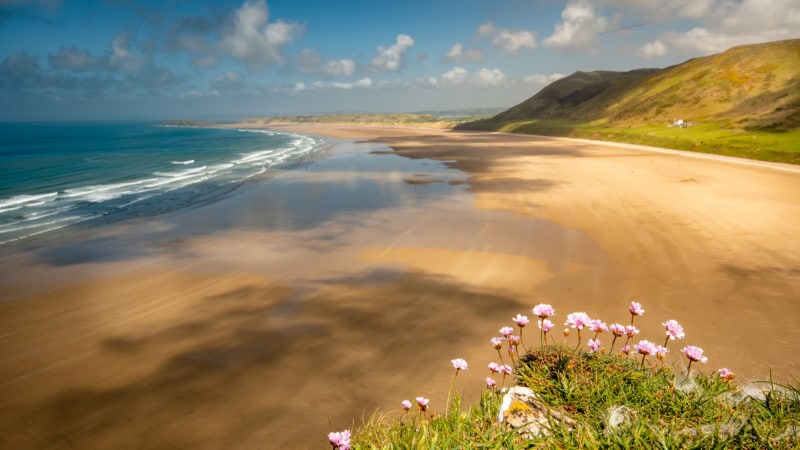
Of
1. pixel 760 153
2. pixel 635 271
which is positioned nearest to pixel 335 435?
pixel 635 271

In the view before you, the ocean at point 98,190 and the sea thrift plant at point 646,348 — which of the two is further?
the ocean at point 98,190

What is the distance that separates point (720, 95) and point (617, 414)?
102 metres

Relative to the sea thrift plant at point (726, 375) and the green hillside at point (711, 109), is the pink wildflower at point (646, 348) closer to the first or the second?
the sea thrift plant at point (726, 375)

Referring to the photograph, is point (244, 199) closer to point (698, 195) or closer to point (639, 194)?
point (639, 194)

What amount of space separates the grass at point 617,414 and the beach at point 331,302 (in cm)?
256

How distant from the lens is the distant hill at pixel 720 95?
6250cm

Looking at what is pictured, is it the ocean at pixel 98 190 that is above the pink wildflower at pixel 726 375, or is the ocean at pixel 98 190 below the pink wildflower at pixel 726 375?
below

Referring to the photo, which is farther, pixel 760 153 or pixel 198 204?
pixel 760 153

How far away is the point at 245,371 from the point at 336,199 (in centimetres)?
1881

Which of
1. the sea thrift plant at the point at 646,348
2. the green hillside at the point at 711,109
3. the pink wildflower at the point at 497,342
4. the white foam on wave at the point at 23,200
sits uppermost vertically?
the green hillside at the point at 711,109

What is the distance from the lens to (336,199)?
2641cm

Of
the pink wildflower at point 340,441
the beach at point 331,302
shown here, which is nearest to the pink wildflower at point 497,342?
the pink wildflower at point 340,441

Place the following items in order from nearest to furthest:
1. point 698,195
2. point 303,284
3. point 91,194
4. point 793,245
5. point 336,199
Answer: point 303,284 → point 793,245 → point 698,195 → point 336,199 → point 91,194

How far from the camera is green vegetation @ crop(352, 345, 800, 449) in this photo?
363 centimetres
